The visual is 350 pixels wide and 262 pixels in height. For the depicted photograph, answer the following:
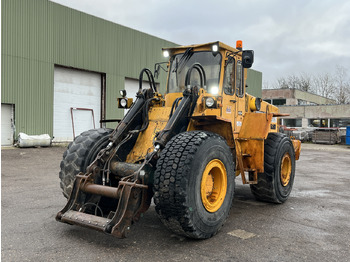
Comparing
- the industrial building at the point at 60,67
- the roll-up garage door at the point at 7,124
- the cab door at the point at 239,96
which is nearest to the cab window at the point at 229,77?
the cab door at the point at 239,96

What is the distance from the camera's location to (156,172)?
4070 millimetres

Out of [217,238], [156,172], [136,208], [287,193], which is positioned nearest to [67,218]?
[136,208]

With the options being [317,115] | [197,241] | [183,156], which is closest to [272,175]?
[197,241]

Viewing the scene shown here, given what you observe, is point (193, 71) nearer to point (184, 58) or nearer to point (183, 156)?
point (184, 58)

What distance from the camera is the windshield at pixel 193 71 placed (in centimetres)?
571

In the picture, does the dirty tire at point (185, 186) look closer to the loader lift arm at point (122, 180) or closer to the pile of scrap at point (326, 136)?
the loader lift arm at point (122, 180)

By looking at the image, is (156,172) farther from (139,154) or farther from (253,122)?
(253,122)

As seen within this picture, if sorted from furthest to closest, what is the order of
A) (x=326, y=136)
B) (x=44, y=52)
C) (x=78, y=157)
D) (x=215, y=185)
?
(x=326, y=136)
(x=44, y=52)
(x=78, y=157)
(x=215, y=185)

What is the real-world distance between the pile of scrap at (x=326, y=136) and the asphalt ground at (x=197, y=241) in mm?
22648

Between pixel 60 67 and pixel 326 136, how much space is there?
852 inches

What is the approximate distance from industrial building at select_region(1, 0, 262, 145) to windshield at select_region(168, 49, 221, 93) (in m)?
13.4

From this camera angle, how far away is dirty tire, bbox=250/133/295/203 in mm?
6242

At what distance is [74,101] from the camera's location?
20.0 metres

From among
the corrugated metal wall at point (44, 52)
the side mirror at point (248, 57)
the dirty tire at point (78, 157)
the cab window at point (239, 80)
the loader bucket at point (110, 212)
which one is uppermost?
the corrugated metal wall at point (44, 52)
